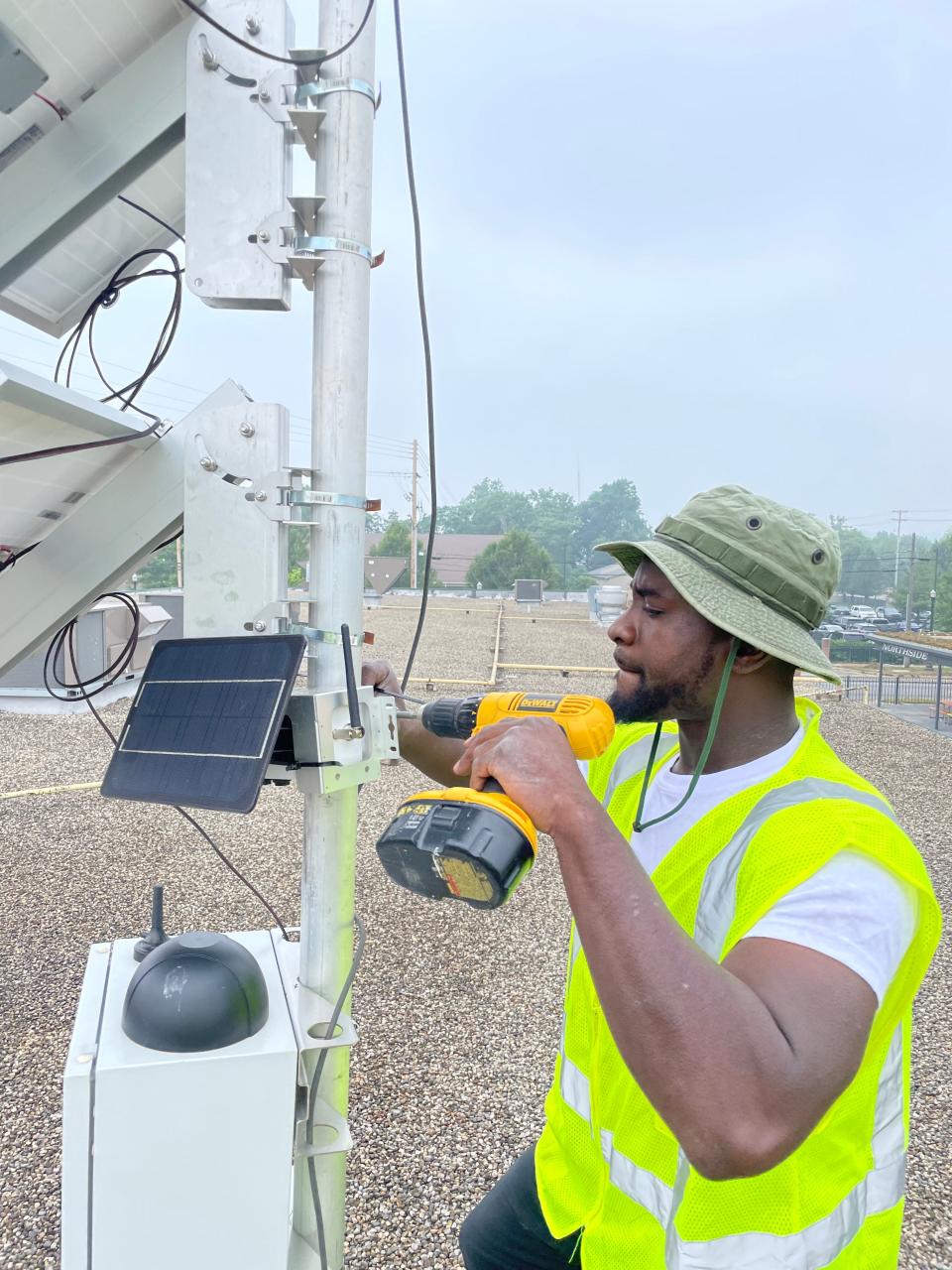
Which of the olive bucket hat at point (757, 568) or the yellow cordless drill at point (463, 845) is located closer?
the yellow cordless drill at point (463, 845)

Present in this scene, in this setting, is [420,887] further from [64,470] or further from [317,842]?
[64,470]

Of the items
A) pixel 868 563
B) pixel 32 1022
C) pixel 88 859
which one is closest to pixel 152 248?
pixel 32 1022

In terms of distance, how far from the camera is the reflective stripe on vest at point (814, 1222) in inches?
54.2

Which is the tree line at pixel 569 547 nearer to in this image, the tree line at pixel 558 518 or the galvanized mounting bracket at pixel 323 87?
the tree line at pixel 558 518

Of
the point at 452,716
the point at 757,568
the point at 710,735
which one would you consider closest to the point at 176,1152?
the point at 452,716

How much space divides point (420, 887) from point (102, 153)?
179 centimetres

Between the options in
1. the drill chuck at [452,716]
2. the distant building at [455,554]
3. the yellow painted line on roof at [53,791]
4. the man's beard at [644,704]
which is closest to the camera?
the man's beard at [644,704]

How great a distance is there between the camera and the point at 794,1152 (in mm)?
1331

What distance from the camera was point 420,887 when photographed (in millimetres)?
1515

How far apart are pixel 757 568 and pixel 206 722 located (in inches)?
47.0

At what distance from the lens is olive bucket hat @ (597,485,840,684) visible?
167 centimetres

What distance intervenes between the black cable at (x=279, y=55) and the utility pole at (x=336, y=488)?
1 centimetres

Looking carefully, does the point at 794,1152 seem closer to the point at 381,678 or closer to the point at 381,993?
the point at 381,678

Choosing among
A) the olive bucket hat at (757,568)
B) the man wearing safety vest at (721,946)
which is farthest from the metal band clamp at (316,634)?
the olive bucket hat at (757,568)
